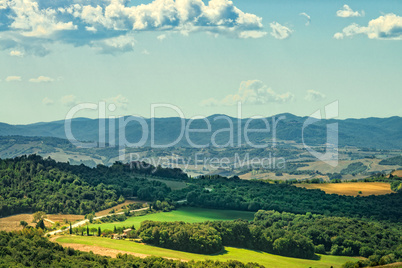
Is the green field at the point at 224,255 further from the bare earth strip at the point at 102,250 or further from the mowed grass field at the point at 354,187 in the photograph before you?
the mowed grass field at the point at 354,187

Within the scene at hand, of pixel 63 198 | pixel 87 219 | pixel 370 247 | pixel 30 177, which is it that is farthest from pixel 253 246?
pixel 30 177

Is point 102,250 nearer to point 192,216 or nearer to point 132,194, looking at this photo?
point 192,216

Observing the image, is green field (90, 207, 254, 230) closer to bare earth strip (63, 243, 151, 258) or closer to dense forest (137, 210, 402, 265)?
dense forest (137, 210, 402, 265)

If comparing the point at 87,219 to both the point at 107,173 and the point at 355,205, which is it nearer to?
the point at 107,173

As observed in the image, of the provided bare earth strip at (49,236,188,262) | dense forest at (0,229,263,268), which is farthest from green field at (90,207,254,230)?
dense forest at (0,229,263,268)

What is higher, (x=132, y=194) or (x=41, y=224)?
(x=132, y=194)

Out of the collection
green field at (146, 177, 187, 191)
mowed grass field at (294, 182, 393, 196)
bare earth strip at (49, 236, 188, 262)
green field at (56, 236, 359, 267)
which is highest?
green field at (146, 177, 187, 191)

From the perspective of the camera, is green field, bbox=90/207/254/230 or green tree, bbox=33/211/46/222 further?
green field, bbox=90/207/254/230

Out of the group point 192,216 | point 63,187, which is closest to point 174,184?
point 63,187
